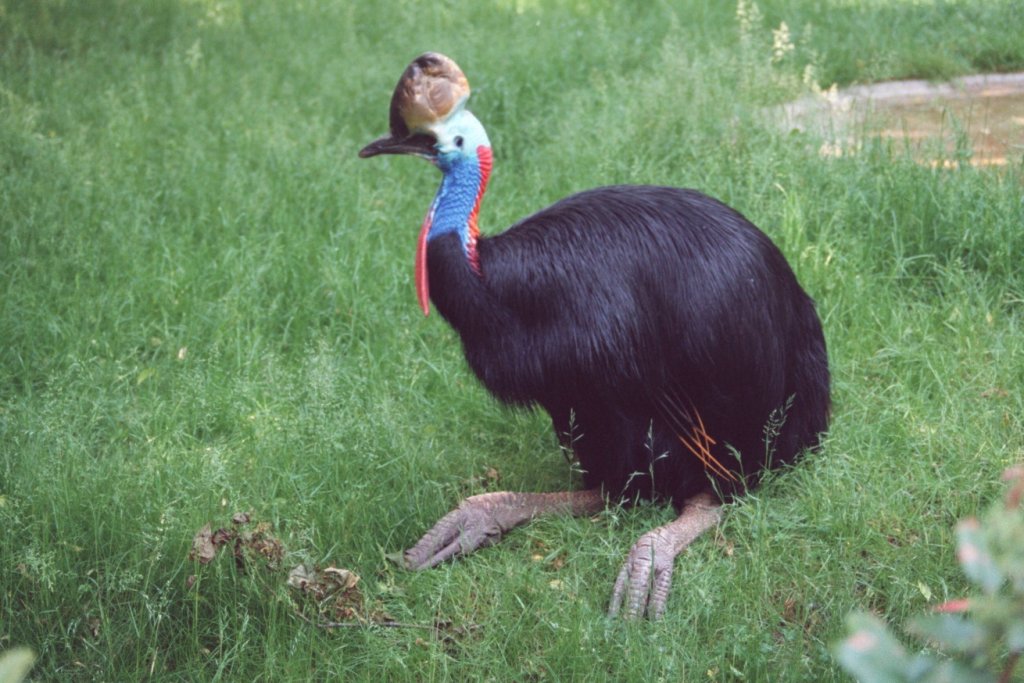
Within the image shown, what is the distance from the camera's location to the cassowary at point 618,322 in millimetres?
3230

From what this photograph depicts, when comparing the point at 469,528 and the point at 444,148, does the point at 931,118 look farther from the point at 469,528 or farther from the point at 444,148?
the point at 469,528

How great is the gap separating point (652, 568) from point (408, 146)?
1.26m

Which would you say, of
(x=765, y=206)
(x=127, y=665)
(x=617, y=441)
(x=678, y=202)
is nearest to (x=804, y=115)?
(x=765, y=206)

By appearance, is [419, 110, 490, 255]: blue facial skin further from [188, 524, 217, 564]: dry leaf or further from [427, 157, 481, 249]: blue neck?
[188, 524, 217, 564]: dry leaf

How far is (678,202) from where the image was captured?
3.45m

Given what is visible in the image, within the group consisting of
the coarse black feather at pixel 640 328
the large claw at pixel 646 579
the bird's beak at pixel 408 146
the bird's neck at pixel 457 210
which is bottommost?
the large claw at pixel 646 579

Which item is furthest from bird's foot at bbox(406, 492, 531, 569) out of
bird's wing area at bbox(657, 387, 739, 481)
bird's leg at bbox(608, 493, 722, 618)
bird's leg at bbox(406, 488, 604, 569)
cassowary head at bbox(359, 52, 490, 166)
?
cassowary head at bbox(359, 52, 490, 166)

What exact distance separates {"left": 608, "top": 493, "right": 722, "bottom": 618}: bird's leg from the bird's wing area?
0.16 metres

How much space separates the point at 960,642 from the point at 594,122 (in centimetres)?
480

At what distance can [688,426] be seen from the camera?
3.39m

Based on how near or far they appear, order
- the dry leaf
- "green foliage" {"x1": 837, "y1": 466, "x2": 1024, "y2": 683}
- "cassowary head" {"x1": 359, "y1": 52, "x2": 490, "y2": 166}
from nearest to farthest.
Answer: "green foliage" {"x1": 837, "y1": 466, "x2": 1024, "y2": 683} < the dry leaf < "cassowary head" {"x1": 359, "y1": 52, "x2": 490, "y2": 166}

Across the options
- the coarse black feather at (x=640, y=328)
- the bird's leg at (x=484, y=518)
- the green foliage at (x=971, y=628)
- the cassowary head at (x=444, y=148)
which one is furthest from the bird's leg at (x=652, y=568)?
the green foliage at (x=971, y=628)

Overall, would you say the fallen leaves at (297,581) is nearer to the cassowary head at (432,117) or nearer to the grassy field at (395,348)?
the grassy field at (395,348)

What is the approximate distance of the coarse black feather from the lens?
3242 millimetres
